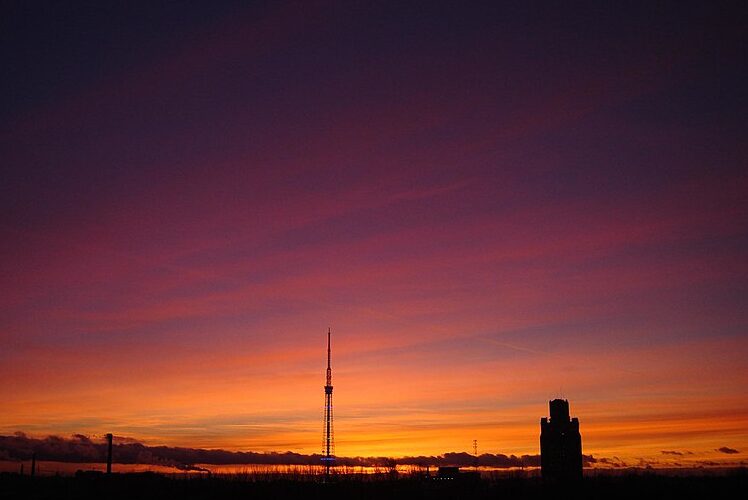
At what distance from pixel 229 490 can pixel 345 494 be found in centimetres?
1451

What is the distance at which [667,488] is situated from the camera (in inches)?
3022

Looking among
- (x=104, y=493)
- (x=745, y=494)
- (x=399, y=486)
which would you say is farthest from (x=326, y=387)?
(x=745, y=494)

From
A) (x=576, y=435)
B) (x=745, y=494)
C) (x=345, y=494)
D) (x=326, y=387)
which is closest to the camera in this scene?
(x=745, y=494)

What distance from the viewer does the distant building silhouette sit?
6855 inches

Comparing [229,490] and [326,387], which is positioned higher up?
[326,387]

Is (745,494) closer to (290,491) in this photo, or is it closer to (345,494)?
(345,494)

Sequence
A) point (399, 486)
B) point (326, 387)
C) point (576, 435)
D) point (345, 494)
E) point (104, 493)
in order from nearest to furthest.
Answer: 1. point (104, 493)
2. point (345, 494)
3. point (399, 486)
4. point (326, 387)
5. point (576, 435)

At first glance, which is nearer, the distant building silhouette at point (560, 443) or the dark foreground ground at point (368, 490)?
the dark foreground ground at point (368, 490)

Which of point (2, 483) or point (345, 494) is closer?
point (345, 494)

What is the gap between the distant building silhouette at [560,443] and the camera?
6855 inches

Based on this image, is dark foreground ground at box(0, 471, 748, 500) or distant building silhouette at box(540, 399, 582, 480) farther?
distant building silhouette at box(540, 399, 582, 480)

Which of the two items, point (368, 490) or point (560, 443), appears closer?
point (368, 490)

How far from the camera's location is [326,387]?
14500 cm

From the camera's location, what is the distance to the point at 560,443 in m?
177
